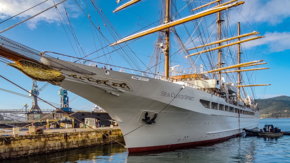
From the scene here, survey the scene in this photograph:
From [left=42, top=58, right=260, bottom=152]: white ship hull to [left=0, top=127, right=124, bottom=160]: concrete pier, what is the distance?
7.16ft

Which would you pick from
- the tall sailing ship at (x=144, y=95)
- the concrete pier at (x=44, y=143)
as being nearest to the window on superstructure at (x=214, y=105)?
the tall sailing ship at (x=144, y=95)

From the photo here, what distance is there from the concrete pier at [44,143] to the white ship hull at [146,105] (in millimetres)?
2183

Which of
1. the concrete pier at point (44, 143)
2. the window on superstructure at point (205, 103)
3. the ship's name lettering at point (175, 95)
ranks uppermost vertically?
the ship's name lettering at point (175, 95)

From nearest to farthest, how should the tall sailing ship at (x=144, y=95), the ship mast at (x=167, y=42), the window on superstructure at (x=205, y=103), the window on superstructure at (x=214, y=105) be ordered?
1. the tall sailing ship at (x=144, y=95)
2. the ship mast at (x=167, y=42)
3. the window on superstructure at (x=205, y=103)
4. the window on superstructure at (x=214, y=105)

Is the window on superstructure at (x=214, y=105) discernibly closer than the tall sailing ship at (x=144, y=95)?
No

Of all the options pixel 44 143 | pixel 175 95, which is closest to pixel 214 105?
pixel 175 95

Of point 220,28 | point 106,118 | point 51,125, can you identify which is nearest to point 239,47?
point 220,28

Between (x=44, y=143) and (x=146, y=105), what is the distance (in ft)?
29.3

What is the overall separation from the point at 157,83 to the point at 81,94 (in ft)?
16.1

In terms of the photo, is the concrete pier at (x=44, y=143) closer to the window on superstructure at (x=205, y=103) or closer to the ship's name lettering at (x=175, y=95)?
the ship's name lettering at (x=175, y=95)

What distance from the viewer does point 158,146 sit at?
49.1ft

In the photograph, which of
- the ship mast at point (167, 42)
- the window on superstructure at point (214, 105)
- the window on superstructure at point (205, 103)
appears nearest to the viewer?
the ship mast at point (167, 42)

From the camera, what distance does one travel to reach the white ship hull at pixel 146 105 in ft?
38.4

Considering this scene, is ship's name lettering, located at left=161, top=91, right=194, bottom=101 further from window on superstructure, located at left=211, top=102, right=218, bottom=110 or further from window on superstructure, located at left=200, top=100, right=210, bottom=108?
window on superstructure, located at left=211, top=102, right=218, bottom=110
